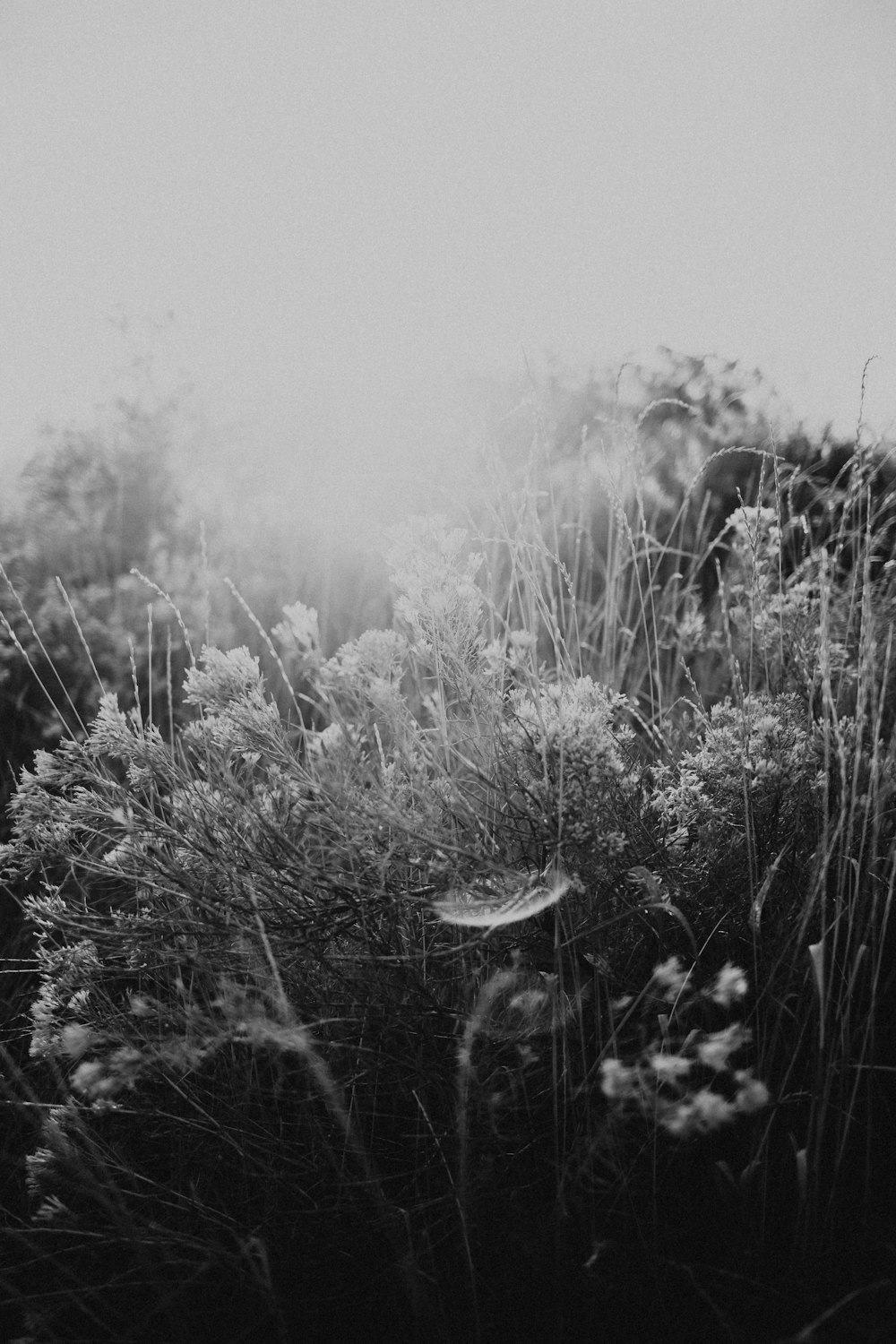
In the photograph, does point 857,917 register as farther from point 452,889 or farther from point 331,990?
point 331,990

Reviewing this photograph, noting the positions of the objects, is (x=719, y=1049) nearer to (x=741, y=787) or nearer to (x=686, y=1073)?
(x=686, y=1073)

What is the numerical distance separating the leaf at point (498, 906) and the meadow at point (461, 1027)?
0.01 m

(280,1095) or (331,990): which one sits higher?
(331,990)

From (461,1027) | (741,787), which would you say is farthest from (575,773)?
(461,1027)

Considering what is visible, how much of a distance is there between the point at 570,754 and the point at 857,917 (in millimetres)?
648

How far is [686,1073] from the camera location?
1.00 metres

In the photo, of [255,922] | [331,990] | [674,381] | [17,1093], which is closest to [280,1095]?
[331,990]

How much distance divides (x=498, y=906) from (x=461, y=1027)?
9.8 inches

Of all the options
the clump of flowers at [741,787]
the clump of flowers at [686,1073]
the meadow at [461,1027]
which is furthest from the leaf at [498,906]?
the clump of flowers at [741,787]

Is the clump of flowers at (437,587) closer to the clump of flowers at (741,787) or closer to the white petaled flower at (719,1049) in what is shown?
A: the clump of flowers at (741,787)

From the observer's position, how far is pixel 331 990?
141 centimetres

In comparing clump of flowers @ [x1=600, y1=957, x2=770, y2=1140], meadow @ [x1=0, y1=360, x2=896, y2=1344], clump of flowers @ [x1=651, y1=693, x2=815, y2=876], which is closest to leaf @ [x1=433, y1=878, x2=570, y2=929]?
meadow @ [x1=0, y1=360, x2=896, y2=1344]

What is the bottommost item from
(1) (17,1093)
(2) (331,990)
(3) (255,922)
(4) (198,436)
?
(1) (17,1093)

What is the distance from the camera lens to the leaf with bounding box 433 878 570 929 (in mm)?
1224
